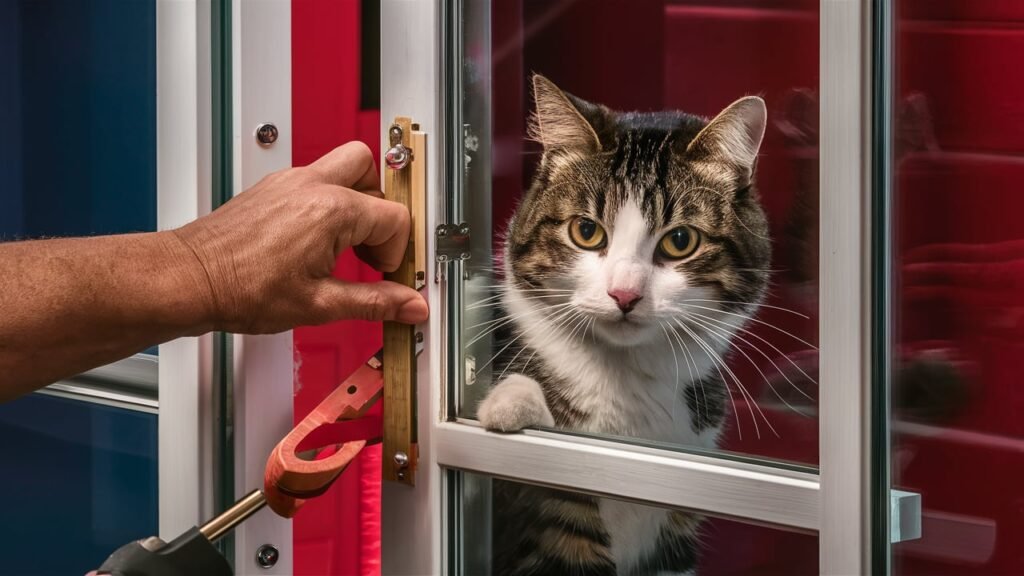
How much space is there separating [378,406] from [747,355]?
40cm

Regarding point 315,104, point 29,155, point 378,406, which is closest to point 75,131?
point 29,155

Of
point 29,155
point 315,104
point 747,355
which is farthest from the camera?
point 29,155

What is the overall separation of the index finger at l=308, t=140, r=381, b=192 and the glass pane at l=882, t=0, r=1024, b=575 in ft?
1.65

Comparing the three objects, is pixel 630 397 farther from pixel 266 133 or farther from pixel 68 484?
pixel 68 484

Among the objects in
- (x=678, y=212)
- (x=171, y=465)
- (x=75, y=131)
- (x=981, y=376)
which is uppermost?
(x=75, y=131)

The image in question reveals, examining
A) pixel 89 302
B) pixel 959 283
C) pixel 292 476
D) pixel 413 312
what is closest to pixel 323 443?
pixel 292 476

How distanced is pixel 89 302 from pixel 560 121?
1.47ft

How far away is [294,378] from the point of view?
39.9 inches

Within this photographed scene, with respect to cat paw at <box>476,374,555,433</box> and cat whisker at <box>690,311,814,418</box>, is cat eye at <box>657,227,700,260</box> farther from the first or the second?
cat paw at <box>476,374,555,433</box>

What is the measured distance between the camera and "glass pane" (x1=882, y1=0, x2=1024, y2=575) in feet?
2.06

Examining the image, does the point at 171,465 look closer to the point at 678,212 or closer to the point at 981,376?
the point at 678,212

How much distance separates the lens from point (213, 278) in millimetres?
825

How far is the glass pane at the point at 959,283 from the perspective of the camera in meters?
0.63

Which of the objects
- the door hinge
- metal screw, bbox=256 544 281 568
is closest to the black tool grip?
metal screw, bbox=256 544 281 568
